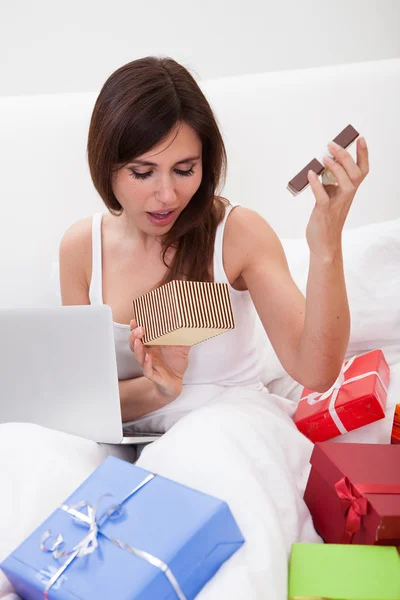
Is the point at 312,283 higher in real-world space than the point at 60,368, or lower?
higher

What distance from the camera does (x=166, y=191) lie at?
1437 mm

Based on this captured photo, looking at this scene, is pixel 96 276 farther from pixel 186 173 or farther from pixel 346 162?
pixel 346 162

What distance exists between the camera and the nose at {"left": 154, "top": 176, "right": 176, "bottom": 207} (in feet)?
4.72

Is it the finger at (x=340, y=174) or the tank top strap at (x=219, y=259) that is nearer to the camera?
the finger at (x=340, y=174)

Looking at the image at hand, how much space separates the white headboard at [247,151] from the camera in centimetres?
211

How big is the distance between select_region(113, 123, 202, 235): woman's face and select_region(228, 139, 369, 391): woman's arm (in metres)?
0.21

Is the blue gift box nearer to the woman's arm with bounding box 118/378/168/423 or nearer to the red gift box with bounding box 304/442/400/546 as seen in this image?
the red gift box with bounding box 304/442/400/546

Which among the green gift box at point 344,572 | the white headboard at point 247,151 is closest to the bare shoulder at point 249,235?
the white headboard at point 247,151

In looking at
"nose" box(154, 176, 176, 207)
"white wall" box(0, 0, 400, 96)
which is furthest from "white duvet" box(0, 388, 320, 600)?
"white wall" box(0, 0, 400, 96)

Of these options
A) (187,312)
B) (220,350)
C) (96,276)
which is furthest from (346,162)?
(96,276)

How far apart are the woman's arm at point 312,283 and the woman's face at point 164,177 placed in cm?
21

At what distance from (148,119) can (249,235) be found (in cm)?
39

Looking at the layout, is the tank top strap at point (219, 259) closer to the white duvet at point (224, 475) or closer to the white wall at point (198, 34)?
the white duvet at point (224, 475)

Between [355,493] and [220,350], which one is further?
[220,350]
